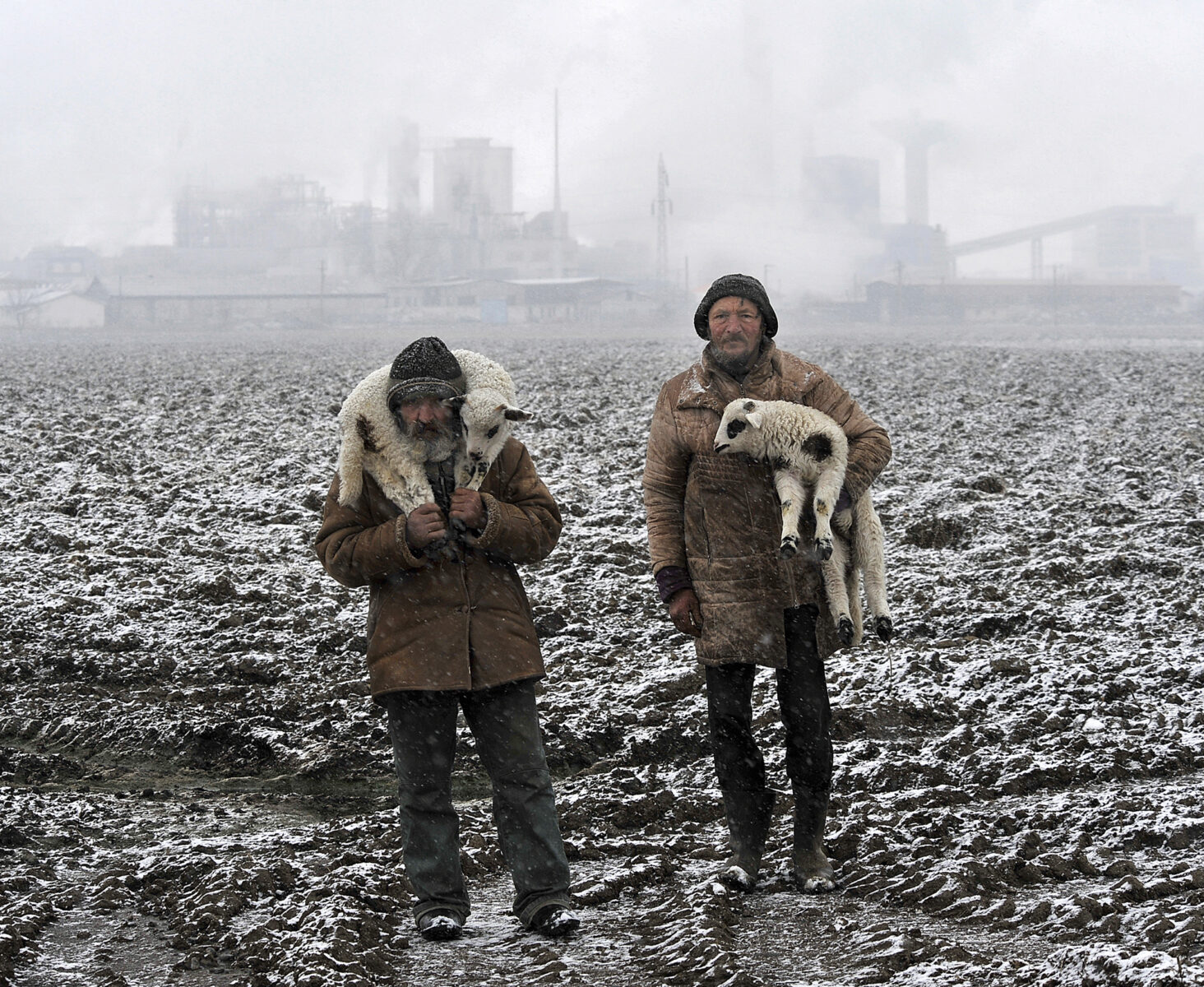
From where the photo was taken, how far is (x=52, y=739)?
570 cm

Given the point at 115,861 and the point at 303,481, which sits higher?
the point at 303,481

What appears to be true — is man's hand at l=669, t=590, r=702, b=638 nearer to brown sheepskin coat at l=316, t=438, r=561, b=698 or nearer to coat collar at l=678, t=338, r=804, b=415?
brown sheepskin coat at l=316, t=438, r=561, b=698

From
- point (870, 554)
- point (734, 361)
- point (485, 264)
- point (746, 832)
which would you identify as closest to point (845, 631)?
point (870, 554)

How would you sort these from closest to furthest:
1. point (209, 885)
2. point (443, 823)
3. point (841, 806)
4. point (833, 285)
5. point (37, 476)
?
point (443, 823), point (209, 885), point (841, 806), point (37, 476), point (833, 285)

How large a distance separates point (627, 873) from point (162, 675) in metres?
3.28

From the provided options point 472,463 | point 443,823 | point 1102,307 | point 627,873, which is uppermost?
point 1102,307

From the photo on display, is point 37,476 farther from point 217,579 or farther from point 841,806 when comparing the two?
point 841,806

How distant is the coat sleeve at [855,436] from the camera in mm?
3912

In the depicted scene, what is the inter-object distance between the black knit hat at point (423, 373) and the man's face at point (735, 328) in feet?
2.72

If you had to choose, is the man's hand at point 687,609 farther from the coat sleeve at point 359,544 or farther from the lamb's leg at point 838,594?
the coat sleeve at point 359,544

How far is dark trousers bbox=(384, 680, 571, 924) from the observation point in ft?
12.1

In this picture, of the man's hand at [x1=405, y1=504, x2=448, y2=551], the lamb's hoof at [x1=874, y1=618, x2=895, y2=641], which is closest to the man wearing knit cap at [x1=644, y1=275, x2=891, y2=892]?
the lamb's hoof at [x1=874, y1=618, x2=895, y2=641]

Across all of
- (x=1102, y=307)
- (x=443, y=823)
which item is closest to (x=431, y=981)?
(x=443, y=823)

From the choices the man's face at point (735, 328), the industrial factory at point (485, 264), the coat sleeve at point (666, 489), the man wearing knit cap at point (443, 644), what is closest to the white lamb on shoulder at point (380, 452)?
the man wearing knit cap at point (443, 644)
